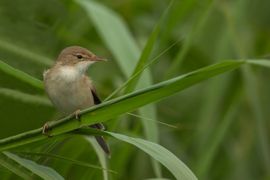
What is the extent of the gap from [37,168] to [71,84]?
587 millimetres

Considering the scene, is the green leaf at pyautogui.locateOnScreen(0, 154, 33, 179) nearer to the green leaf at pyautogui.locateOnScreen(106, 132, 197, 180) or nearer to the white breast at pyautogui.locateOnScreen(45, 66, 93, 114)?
the green leaf at pyautogui.locateOnScreen(106, 132, 197, 180)

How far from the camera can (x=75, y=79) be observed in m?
2.57

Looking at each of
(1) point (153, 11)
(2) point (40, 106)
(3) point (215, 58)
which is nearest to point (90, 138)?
(2) point (40, 106)

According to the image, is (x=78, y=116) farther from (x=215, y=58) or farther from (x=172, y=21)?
(x=215, y=58)

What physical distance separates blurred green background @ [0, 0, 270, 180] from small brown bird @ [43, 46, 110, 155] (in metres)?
0.06

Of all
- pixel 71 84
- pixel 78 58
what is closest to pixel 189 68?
pixel 78 58

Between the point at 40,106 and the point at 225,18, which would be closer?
the point at 40,106

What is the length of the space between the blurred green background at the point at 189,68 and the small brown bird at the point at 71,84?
0.06 meters

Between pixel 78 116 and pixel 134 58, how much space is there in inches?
39.6

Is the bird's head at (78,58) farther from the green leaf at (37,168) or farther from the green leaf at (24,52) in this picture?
the green leaf at (37,168)

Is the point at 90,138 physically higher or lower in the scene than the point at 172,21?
lower

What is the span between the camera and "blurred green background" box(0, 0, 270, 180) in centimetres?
279

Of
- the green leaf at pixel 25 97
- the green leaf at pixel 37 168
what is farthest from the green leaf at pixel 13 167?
the green leaf at pixel 25 97

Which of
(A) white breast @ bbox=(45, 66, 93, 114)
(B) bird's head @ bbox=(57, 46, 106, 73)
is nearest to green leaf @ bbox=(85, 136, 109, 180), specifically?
(A) white breast @ bbox=(45, 66, 93, 114)
